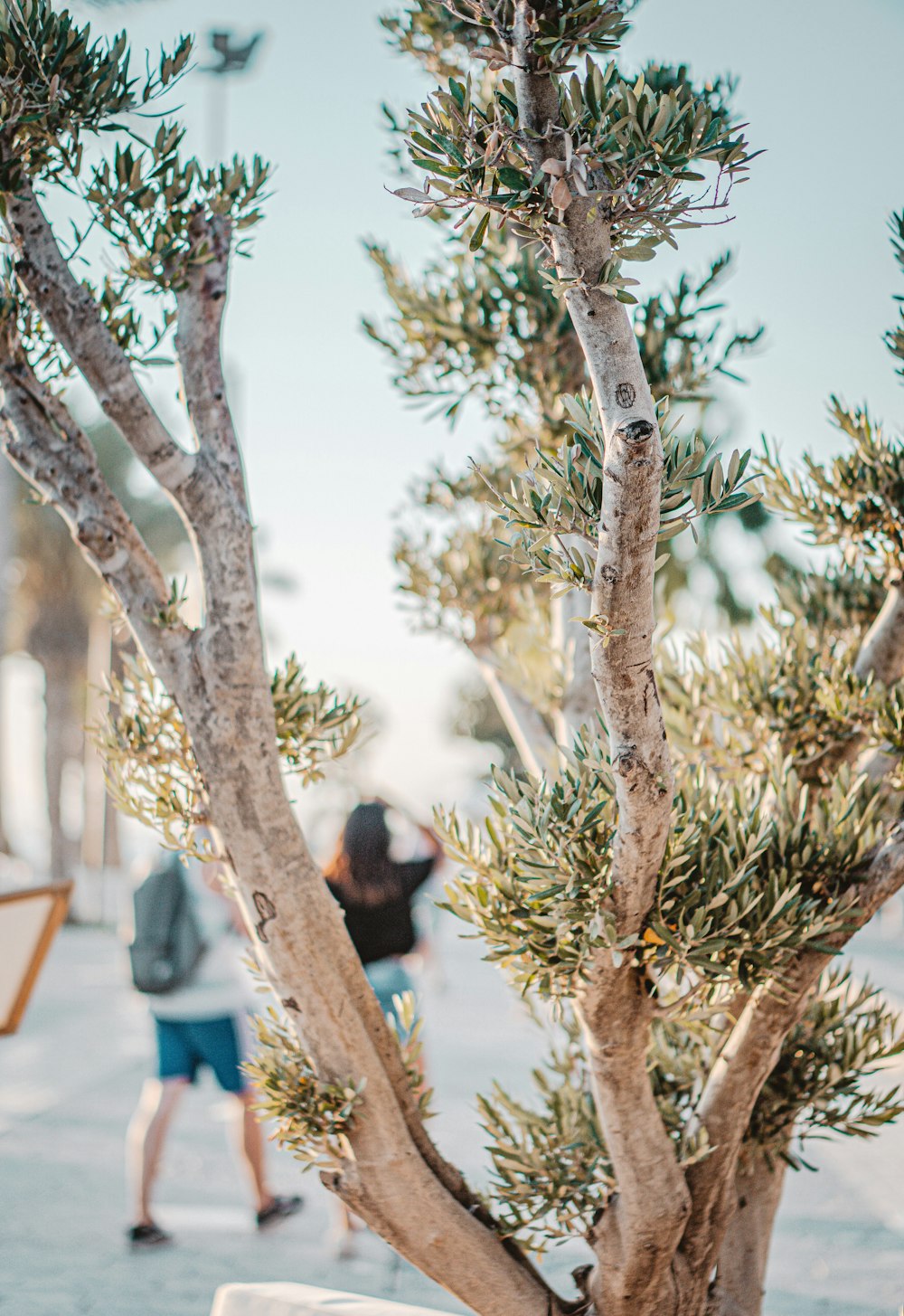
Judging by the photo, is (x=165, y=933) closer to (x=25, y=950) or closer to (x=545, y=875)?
(x=25, y=950)

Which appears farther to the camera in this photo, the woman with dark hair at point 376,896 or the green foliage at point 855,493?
the woman with dark hair at point 376,896

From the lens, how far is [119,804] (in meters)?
2.53

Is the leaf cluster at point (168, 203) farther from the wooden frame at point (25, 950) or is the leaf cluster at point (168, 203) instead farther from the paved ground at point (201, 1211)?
the paved ground at point (201, 1211)

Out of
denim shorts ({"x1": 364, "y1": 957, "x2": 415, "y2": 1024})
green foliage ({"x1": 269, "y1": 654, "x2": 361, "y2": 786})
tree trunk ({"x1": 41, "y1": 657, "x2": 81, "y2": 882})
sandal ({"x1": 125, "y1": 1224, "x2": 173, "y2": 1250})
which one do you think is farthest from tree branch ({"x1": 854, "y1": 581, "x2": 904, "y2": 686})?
→ tree trunk ({"x1": 41, "y1": 657, "x2": 81, "y2": 882})

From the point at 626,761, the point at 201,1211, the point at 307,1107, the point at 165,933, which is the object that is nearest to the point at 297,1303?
the point at 307,1107

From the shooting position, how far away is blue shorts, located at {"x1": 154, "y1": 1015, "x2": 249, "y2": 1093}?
4727mm

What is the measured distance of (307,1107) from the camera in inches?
94.3

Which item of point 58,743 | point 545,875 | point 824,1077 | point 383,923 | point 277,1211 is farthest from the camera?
point 58,743

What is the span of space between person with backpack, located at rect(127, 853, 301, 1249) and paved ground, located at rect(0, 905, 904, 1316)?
0.83 feet

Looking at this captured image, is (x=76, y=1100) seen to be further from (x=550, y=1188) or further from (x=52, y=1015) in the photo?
(x=550, y=1188)

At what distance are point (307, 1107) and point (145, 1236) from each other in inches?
112

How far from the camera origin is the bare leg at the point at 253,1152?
4.71m

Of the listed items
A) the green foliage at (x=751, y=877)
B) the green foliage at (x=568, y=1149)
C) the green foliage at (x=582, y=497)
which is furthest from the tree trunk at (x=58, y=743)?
the green foliage at (x=582, y=497)

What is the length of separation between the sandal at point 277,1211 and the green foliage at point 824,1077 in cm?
287
